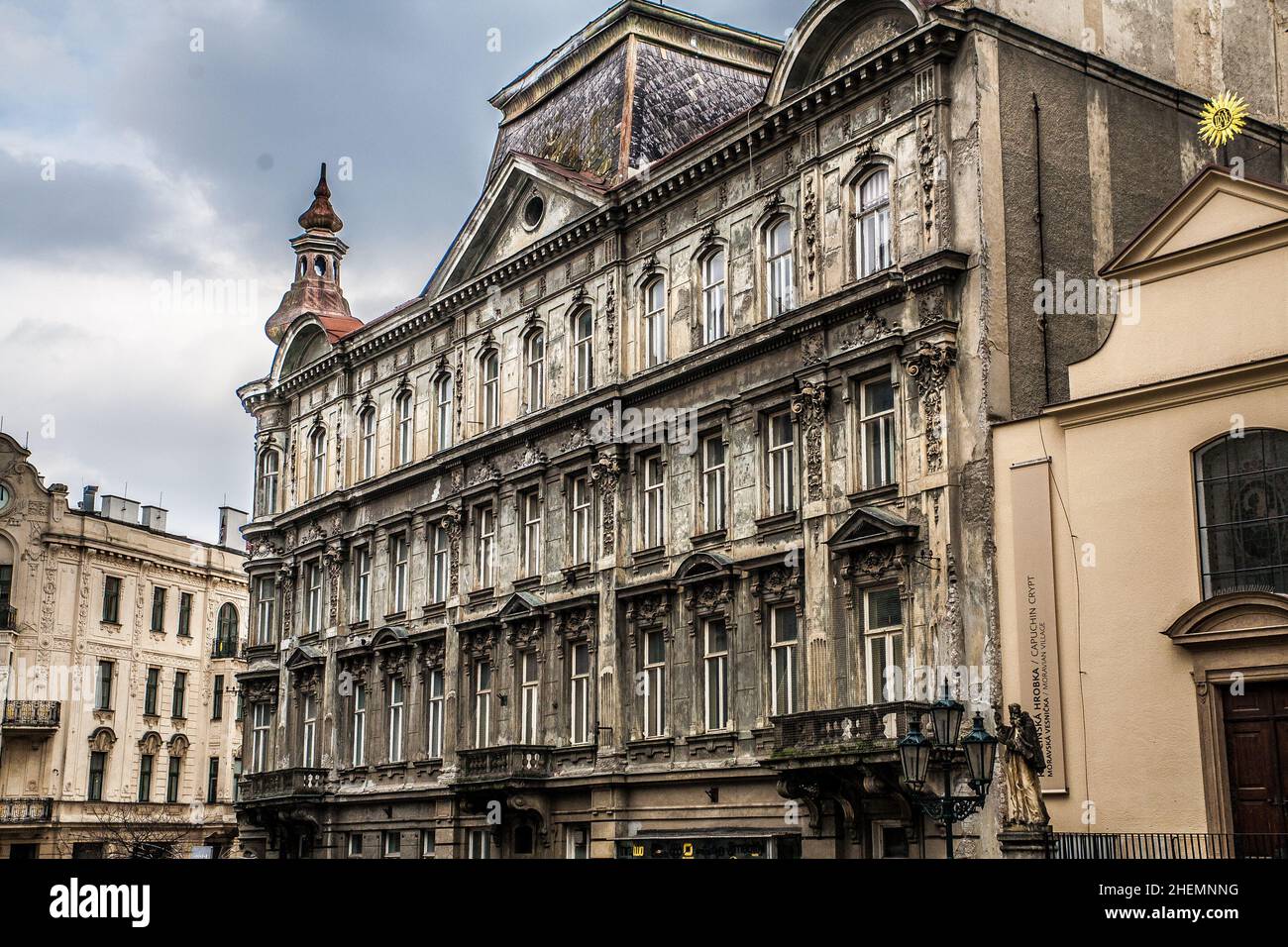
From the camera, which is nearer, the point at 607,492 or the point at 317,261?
the point at 607,492

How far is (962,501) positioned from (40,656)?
151ft

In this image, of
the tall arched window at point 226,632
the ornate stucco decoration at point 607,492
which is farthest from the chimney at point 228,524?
the ornate stucco decoration at point 607,492

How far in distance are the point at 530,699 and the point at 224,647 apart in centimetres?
3674

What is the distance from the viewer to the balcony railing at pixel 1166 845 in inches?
870

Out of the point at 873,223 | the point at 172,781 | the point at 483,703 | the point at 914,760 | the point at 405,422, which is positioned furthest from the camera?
the point at 172,781

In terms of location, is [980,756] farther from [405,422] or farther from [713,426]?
[405,422]

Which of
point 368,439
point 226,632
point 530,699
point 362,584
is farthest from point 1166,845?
point 226,632

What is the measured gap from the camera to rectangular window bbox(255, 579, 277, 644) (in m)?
50.7

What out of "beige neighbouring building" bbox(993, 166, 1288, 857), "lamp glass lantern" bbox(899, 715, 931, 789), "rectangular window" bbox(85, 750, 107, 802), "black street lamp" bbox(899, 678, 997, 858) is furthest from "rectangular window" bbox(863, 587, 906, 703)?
"rectangular window" bbox(85, 750, 107, 802)

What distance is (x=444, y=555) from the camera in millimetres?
42312

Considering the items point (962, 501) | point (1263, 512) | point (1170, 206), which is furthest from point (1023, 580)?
point (1170, 206)

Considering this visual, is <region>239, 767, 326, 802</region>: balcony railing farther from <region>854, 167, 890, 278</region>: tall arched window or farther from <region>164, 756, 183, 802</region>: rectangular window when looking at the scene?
<region>854, 167, 890, 278</region>: tall arched window

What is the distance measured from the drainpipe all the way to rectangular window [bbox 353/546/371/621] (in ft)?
76.6

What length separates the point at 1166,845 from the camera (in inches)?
910
